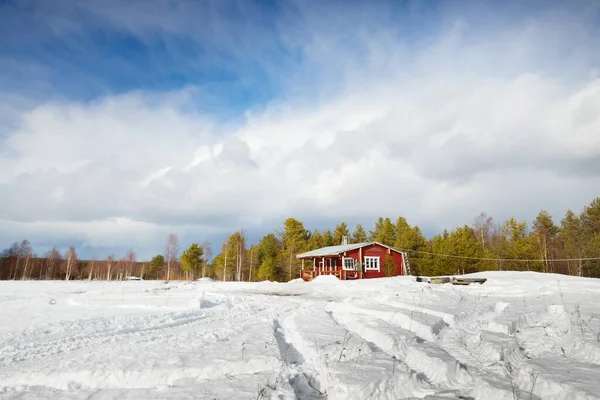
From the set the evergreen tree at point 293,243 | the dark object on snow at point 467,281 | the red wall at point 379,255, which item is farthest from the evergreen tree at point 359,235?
the dark object on snow at point 467,281

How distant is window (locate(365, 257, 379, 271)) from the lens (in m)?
40.5

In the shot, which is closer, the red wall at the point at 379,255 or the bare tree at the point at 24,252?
the red wall at the point at 379,255

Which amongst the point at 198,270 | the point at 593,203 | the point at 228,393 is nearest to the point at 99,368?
the point at 228,393

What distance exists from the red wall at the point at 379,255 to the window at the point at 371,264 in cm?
35

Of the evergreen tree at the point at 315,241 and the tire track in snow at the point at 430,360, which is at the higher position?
the evergreen tree at the point at 315,241

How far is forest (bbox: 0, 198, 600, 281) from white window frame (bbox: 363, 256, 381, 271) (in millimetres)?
6078

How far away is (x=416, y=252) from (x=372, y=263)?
8.55 m

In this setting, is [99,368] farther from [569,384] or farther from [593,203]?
[593,203]

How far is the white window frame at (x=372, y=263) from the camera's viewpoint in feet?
133

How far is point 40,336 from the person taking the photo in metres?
8.64

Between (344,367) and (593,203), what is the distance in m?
61.4

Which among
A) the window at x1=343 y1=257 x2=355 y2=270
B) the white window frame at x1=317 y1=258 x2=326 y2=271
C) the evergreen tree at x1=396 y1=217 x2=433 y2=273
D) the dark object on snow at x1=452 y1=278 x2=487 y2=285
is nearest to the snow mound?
the window at x1=343 y1=257 x2=355 y2=270

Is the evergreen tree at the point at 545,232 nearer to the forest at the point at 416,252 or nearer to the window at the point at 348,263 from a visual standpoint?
the forest at the point at 416,252

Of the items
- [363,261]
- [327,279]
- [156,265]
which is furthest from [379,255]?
[156,265]
